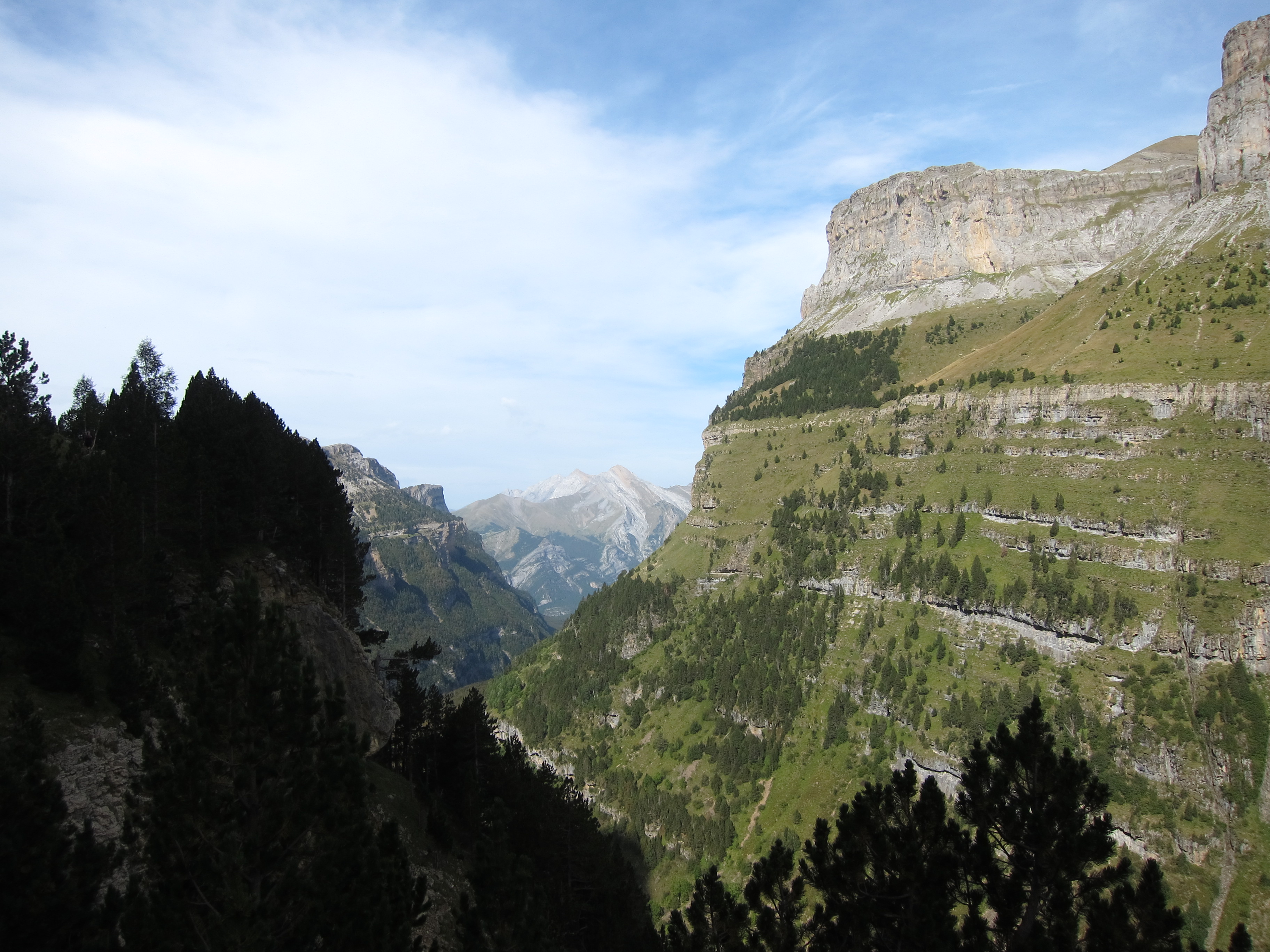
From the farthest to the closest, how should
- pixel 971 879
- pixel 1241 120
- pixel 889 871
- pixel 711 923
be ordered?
pixel 1241 120 < pixel 711 923 < pixel 889 871 < pixel 971 879

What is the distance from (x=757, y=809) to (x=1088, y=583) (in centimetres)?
6596

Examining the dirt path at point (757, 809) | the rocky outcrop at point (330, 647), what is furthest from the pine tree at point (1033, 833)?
the dirt path at point (757, 809)

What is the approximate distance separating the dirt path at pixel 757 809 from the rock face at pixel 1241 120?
183583 millimetres

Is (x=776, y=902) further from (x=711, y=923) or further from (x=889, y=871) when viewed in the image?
(x=889, y=871)

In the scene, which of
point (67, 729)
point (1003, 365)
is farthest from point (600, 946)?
point (1003, 365)

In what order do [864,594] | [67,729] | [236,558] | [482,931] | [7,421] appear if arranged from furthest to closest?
[864,594], [236,558], [7,421], [67,729], [482,931]

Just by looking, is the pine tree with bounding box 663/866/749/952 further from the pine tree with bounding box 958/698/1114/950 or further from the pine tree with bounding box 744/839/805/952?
the pine tree with bounding box 958/698/1114/950

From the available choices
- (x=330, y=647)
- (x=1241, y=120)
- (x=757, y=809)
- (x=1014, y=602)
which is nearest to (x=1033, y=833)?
(x=330, y=647)

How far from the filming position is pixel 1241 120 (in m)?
170

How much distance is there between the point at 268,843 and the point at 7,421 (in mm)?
34407

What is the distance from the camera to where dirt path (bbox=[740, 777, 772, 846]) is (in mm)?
105438

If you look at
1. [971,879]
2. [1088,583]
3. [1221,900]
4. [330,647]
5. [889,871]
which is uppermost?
[1088,583]

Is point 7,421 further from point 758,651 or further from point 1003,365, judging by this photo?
point 1003,365

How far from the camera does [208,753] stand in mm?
17359
